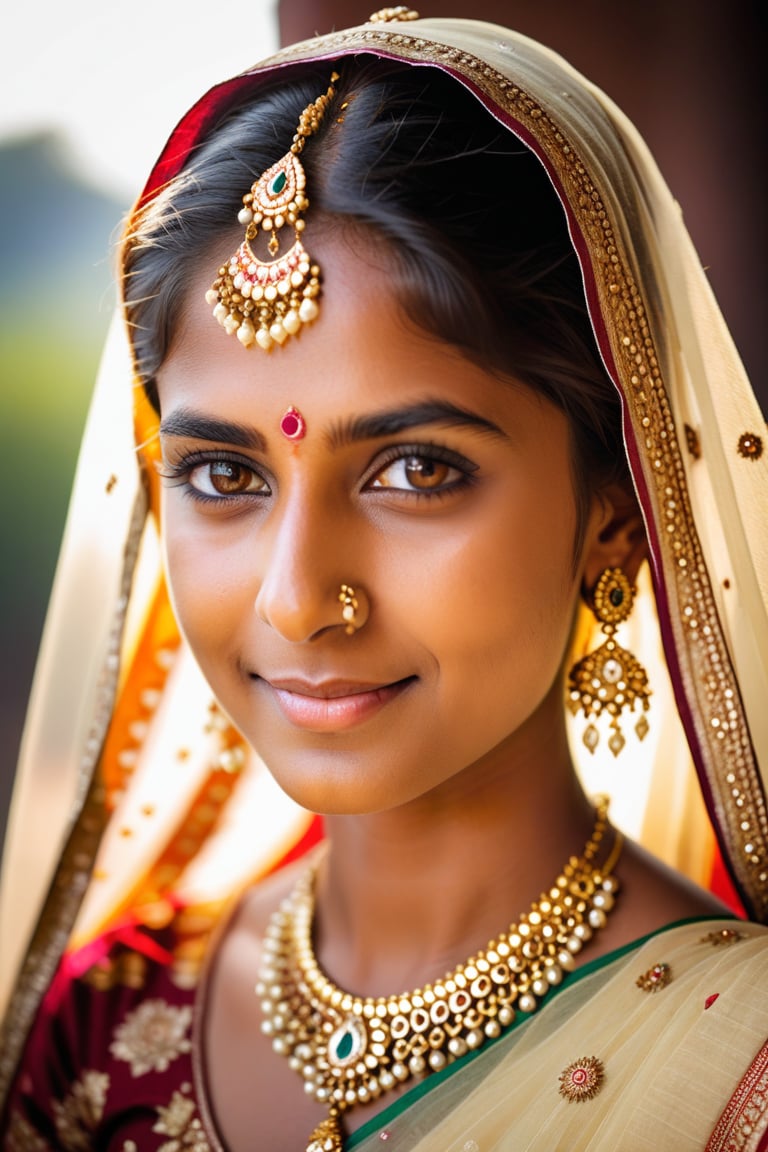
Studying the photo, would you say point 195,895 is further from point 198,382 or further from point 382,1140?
Answer: point 198,382

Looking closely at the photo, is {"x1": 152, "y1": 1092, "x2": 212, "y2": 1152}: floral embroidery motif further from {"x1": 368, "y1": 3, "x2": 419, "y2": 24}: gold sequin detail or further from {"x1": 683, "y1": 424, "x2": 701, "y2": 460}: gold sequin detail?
{"x1": 368, "y1": 3, "x2": 419, "y2": 24}: gold sequin detail

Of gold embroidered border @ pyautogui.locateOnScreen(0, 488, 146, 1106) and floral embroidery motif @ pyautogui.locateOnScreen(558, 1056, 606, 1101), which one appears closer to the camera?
floral embroidery motif @ pyautogui.locateOnScreen(558, 1056, 606, 1101)

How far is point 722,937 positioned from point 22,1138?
0.90 metres

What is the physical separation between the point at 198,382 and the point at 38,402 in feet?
6.35

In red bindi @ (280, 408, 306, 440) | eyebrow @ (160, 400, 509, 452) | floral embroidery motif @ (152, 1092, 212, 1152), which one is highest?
red bindi @ (280, 408, 306, 440)

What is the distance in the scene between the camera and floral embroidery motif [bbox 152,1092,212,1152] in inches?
49.1

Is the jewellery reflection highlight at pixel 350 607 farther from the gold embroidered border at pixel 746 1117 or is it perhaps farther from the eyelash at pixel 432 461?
the gold embroidered border at pixel 746 1117

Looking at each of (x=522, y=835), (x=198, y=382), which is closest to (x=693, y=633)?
(x=522, y=835)

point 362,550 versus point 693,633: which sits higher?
point 362,550

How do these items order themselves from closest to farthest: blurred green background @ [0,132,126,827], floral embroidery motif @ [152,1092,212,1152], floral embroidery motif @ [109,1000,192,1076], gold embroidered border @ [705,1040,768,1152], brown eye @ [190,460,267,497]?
gold embroidered border @ [705,1040,768,1152]
brown eye @ [190,460,267,497]
floral embroidery motif @ [152,1092,212,1152]
floral embroidery motif @ [109,1000,192,1076]
blurred green background @ [0,132,126,827]

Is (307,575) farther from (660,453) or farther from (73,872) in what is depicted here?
(73,872)

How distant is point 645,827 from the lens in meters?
1.40

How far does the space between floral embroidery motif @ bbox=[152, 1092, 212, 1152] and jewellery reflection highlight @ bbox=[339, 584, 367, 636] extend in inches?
25.7

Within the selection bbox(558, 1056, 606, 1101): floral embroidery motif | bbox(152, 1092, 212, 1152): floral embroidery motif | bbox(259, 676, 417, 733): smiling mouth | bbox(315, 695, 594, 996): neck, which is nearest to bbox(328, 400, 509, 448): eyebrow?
bbox(259, 676, 417, 733): smiling mouth
